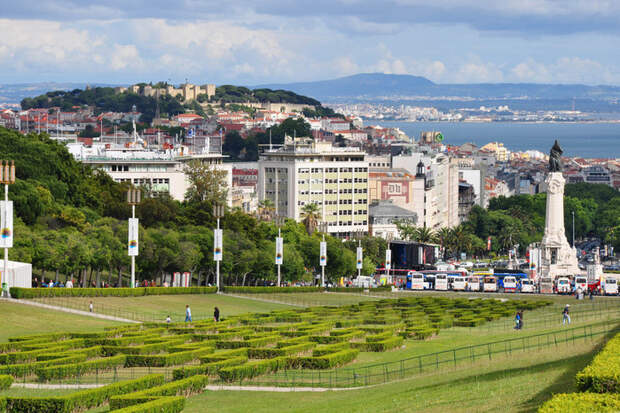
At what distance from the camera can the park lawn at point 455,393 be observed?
28969mm

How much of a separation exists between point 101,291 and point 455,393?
39241 mm

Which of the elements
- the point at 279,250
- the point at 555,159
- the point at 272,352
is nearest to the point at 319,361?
the point at 272,352

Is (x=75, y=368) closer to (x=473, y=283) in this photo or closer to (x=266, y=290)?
(x=266, y=290)

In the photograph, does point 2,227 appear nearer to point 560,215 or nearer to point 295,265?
point 295,265

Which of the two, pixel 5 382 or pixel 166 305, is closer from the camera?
pixel 5 382

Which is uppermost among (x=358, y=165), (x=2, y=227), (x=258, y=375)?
(x=358, y=165)

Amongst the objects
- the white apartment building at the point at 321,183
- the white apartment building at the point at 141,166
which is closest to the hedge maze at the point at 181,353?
the white apartment building at the point at 141,166

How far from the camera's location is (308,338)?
157 ft

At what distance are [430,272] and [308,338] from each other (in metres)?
61.3

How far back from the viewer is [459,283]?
101m

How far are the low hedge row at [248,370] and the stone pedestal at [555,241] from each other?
67773 mm

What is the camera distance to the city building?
175750mm

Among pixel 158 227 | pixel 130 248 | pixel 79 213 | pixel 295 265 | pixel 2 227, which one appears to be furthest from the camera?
pixel 295 265

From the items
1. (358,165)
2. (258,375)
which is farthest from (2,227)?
(358,165)
